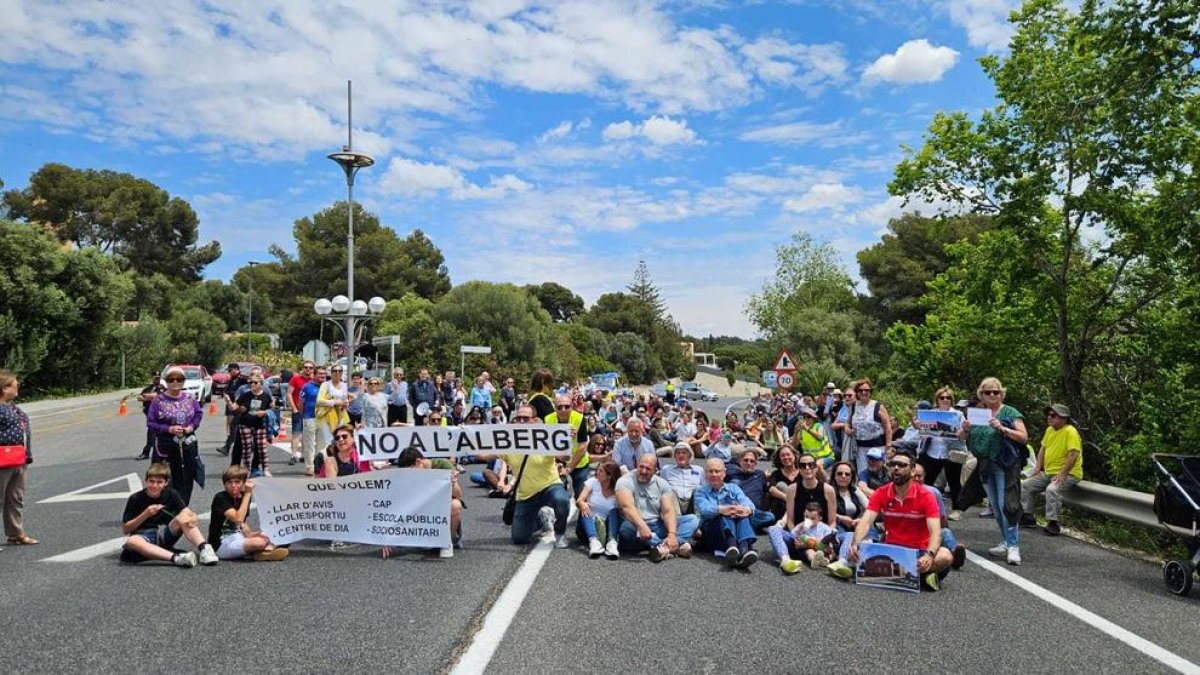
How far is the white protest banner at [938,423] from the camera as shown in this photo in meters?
11.2

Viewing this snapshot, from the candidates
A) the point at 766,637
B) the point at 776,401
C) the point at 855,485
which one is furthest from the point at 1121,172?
the point at 776,401

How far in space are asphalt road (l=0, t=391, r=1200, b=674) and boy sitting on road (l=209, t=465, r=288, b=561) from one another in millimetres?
191

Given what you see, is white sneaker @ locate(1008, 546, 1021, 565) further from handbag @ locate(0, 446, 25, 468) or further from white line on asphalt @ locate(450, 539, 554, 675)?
handbag @ locate(0, 446, 25, 468)

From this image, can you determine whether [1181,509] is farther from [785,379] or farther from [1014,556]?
[785,379]

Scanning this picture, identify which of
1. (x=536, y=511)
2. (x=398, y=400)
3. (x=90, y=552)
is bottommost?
(x=90, y=552)

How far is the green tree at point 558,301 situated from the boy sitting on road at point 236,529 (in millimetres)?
122756

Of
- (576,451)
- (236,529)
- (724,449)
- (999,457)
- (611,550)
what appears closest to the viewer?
(236,529)

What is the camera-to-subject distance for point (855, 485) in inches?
384

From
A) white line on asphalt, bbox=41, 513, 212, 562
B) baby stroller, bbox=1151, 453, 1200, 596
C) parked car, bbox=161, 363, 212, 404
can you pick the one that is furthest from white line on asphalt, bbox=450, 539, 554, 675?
parked car, bbox=161, 363, 212, 404

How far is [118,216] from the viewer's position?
64500mm

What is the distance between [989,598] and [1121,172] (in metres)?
8.71

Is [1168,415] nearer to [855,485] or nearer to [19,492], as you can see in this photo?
[855,485]

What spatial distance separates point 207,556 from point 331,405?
6.27m

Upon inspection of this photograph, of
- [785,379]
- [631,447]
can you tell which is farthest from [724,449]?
[785,379]
